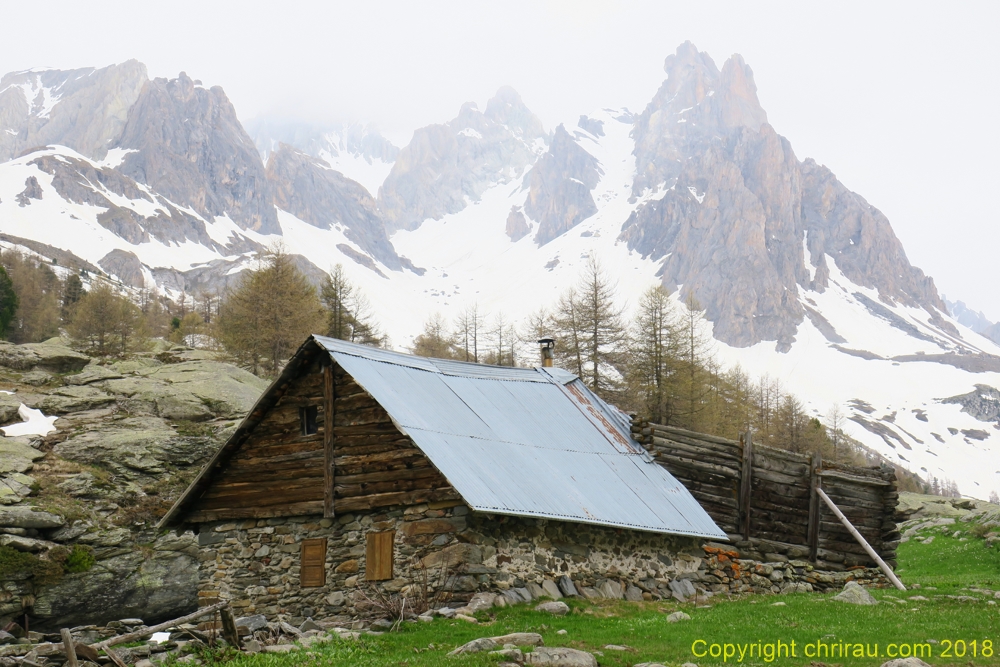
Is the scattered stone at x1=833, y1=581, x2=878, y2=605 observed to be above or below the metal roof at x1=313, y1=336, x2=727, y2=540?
below

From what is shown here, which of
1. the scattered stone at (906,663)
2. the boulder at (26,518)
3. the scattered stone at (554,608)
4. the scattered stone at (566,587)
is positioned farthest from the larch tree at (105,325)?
the scattered stone at (906,663)

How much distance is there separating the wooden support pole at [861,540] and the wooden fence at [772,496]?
0.93 feet

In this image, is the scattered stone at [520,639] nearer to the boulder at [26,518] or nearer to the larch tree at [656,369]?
the boulder at [26,518]

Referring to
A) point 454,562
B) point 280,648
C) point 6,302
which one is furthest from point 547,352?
point 6,302

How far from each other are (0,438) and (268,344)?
21181 millimetres

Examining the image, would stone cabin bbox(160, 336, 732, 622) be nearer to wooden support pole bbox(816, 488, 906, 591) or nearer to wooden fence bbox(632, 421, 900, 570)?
wooden fence bbox(632, 421, 900, 570)

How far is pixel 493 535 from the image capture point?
61.6 feet

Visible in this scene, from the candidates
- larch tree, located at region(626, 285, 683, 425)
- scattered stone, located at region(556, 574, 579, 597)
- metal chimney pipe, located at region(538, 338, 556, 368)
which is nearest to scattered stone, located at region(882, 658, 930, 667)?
scattered stone, located at region(556, 574, 579, 597)

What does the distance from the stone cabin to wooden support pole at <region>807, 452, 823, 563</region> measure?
407cm

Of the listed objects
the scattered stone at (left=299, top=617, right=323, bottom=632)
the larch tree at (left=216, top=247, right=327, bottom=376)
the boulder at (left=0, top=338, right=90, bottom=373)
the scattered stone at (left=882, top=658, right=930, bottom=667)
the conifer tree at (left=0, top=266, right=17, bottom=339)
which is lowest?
the scattered stone at (left=299, top=617, right=323, bottom=632)

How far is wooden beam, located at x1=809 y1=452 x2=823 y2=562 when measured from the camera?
24734mm

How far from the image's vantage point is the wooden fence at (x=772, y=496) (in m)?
24.0

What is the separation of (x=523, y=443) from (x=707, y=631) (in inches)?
291

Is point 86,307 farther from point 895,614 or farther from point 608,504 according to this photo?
point 895,614
